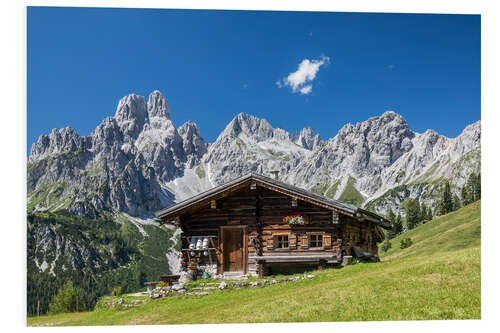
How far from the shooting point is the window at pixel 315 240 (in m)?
22.9

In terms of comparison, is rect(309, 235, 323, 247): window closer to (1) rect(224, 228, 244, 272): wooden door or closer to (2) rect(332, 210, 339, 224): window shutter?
(2) rect(332, 210, 339, 224): window shutter

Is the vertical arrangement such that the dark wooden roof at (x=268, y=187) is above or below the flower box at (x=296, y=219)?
above

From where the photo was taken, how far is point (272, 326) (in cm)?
1363

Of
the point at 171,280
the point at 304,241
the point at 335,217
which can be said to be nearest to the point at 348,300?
the point at 335,217

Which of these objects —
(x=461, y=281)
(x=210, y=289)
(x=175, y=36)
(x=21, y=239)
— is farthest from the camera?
(x=175, y=36)

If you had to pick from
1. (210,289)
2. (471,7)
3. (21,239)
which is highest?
(471,7)

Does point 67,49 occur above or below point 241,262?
above

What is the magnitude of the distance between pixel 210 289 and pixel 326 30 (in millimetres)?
13483

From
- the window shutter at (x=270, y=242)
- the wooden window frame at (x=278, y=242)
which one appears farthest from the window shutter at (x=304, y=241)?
the window shutter at (x=270, y=242)

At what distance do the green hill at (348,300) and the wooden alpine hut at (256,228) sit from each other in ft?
7.89

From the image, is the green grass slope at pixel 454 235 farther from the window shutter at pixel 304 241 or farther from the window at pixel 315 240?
the window shutter at pixel 304 241

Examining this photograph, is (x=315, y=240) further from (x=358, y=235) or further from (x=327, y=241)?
(x=358, y=235)

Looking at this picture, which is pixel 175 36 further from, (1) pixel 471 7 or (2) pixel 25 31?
(1) pixel 471 7
